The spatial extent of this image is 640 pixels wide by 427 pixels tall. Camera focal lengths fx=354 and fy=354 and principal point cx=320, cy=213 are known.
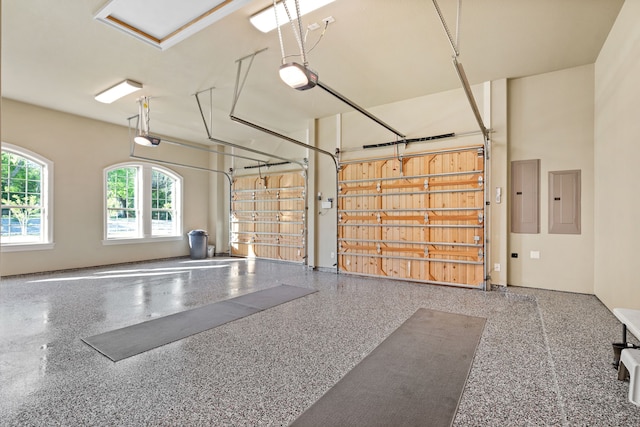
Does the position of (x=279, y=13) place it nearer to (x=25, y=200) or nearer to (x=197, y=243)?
(x=25, y=200)

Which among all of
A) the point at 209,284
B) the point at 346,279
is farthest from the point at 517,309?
the point at 209,284

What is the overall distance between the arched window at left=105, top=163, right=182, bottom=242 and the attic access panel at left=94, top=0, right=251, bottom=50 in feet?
16.2

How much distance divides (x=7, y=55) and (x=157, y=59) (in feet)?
6.70

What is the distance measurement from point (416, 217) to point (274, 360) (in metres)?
4.21

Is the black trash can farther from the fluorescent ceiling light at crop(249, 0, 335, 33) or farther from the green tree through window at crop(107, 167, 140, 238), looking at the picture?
the fluorescent ceiling light at crop(249, 0, 335, 33)

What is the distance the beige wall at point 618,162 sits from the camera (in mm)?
3650

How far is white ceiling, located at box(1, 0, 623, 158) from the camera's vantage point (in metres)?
4.01

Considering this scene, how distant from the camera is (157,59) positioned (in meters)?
5.03

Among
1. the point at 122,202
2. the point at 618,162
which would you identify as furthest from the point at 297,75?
the point at 122,202

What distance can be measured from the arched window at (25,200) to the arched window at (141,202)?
3.83ft

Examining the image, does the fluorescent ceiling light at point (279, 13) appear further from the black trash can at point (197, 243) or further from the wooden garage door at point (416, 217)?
the black trash can at point (197, 243)

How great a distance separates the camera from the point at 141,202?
29.2 ft

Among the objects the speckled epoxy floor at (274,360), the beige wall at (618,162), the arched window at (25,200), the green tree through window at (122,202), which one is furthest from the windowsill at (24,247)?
the beige wall at (618,162)

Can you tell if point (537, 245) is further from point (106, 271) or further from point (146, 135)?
point (106, 271)
